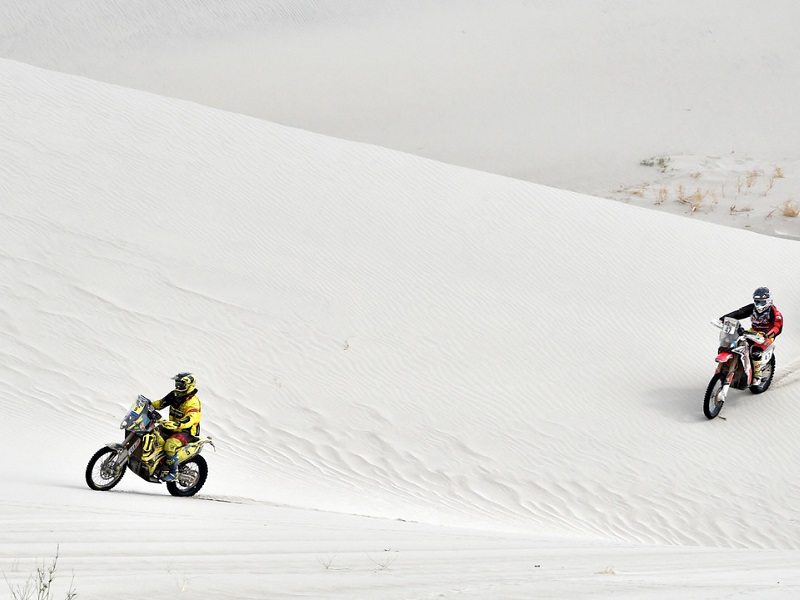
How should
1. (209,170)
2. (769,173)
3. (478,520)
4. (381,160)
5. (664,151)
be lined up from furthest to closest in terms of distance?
(664,151), (769,173), (381,160), (209,170), (478,520)

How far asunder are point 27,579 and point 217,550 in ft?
3.87

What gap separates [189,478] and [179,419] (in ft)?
1.56

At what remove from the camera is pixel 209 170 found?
13289mm

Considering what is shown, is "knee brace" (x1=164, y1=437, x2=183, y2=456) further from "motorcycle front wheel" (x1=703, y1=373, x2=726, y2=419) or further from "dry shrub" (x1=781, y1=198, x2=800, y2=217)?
"dry shrub" (x1=781, y1=198, x2=800, y2=217)

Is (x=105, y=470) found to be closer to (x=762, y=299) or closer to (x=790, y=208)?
(x=762, y=299)

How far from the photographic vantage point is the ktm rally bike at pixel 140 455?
657 cm

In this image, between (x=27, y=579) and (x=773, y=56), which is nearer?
(x=27, y=579)

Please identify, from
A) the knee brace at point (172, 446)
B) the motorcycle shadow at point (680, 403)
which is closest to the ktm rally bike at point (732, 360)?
the motorcycle shadow at point (680, 403)

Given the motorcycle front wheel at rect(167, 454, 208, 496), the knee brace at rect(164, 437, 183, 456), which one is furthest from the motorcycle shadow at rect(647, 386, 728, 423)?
the knee brace at rect(164, 437, 183, 456)

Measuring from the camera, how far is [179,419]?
6867 millimetres

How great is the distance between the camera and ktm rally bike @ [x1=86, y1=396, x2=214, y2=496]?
657 centimetres

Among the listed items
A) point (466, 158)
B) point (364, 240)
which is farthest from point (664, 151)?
point (364, 240)

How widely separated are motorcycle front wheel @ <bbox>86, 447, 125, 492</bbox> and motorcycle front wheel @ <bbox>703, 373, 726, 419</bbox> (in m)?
5.96

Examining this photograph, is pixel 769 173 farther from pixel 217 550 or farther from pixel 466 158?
pixel 217 550
